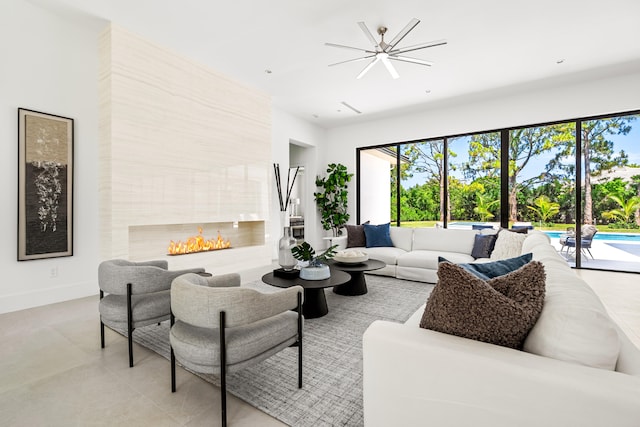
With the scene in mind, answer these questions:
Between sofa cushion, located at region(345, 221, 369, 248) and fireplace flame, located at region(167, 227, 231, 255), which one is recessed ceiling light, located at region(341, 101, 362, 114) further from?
fireplace flame, located at region(167, 227, 231, 255)

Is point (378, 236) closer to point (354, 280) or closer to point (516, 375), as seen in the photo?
point (354, 280)

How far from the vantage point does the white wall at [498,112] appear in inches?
187

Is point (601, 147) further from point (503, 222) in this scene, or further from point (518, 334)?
point (518, 334)

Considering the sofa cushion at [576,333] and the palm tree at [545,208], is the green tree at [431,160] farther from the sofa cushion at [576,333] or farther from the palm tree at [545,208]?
the sofa cushion at [576,333]

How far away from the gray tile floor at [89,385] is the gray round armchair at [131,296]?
0.72 feet

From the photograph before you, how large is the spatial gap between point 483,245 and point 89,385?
4.33 m

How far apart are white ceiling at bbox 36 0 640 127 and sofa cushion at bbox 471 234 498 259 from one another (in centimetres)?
248

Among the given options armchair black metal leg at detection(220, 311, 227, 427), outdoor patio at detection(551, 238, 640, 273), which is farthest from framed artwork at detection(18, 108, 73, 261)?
outdoor patio at detection(551, 238, 640, 273)

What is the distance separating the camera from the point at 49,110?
132 inches

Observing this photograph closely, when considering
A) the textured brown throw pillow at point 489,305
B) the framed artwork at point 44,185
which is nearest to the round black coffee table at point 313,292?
the textured brown throw pillow at point 489,305

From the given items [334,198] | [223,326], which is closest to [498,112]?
[334,198]

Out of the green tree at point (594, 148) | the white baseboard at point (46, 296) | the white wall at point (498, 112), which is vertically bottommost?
the white baseboard at point (46, 296)

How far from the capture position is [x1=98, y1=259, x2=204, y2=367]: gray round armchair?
6.72 feet

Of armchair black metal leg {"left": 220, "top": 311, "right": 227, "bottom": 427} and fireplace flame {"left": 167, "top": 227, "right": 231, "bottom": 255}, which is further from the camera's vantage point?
fireplace flame {"left": 167, "top": 227, "right": 231, "bottom": 255}
